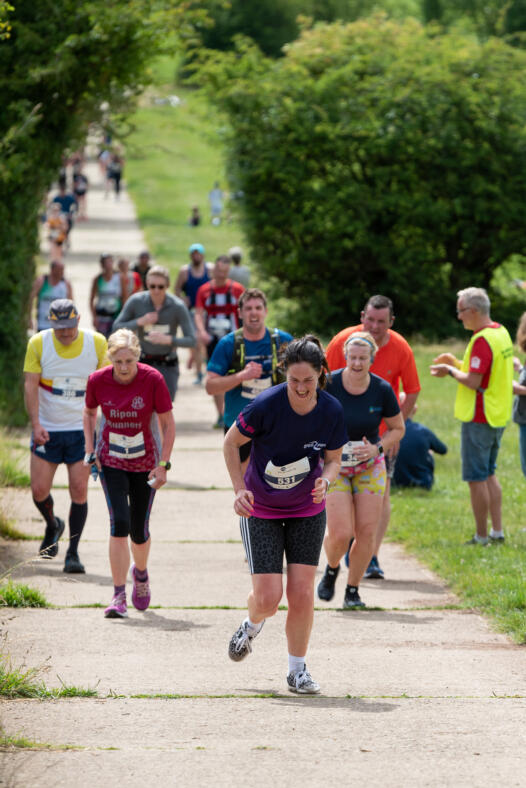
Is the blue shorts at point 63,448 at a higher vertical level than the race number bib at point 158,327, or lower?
lower

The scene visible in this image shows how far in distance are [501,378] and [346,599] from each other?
7.32 ft

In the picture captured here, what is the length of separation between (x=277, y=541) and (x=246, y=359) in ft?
9.21

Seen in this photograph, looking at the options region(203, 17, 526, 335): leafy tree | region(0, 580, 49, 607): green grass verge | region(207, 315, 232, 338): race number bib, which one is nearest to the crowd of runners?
region(0, 580, 49, 607): green grass verge

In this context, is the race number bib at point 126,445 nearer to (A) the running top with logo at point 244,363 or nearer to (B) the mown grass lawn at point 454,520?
(A) the running top with logo at point 244,363

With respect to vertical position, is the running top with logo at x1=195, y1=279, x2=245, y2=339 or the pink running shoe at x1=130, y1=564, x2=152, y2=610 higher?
the running top with logo at x1=195, y1=279, x2=245, y2=339

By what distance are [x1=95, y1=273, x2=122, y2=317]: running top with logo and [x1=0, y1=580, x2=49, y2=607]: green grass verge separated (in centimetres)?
901

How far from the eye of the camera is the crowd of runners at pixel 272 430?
20.0 feet

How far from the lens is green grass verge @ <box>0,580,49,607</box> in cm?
772

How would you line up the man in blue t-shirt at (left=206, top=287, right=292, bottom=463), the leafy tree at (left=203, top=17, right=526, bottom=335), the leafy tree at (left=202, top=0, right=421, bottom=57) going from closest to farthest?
the man in blue t-shirt at (left=206, top=287, right=292, bottom=463), the leafy tree at (left=203, top=17, right=526, bottom=335), the leafy tree at (left=202, top=0, right=421, bottom=57)

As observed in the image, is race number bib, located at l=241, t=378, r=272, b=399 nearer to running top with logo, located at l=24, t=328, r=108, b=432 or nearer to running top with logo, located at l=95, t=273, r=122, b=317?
running top with logo, located at l=24, t=328, r=108, b=432

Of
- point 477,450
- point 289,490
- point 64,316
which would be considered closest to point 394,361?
point 477,450

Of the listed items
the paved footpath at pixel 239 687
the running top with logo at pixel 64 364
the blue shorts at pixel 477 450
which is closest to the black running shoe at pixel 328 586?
the paved footpath at pixel 239 687

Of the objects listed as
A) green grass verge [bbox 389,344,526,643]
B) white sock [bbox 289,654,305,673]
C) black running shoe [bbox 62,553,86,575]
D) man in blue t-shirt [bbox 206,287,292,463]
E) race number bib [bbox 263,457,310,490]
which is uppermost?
man in blue t-shirt [bbox 206,287,292,463]

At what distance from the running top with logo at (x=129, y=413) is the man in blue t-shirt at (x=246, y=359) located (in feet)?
3.72
